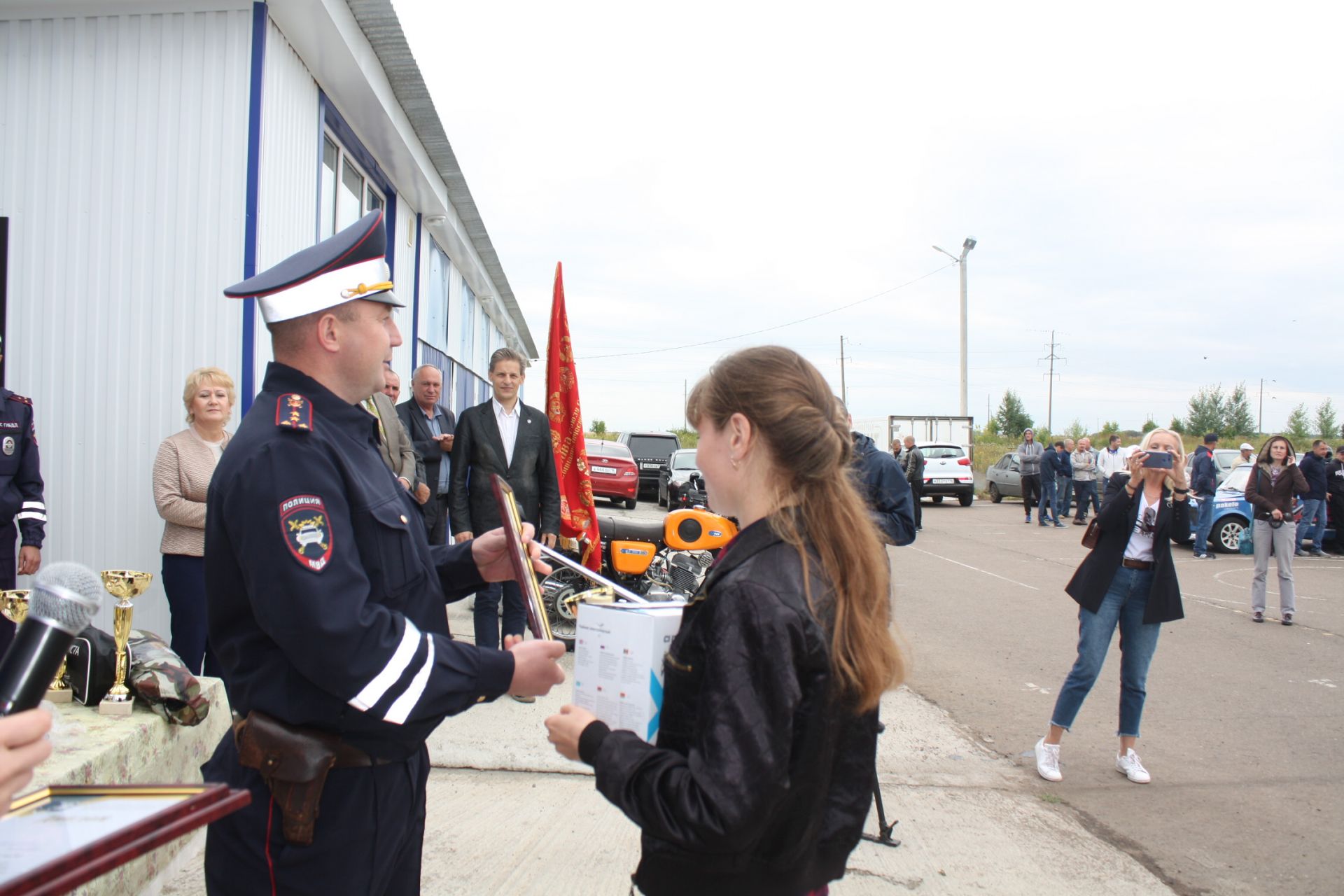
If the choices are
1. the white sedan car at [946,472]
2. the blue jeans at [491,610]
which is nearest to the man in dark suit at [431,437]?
the blue jeans at [491,610]

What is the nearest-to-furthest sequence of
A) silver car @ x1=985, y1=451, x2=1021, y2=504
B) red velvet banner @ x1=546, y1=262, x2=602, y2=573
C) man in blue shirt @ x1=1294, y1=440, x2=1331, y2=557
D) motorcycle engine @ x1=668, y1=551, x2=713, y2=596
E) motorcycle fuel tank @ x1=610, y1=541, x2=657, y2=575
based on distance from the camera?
red velvet banner @ x1=546, y1=262, x2=602, y2=573, motorcycle engine @ x1=668, y1=551, x2=713, y2=596, motorcycle fuel tank @ x1=610, y1=541, x2=657, y2=575, man in blue shirt @ x1=1294, y1=440, x2=1331, y2=557, silver car @ x1=985, y1=451, x2=1021, y2=504

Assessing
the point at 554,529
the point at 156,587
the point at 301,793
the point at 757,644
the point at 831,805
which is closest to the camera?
the point at 757,644

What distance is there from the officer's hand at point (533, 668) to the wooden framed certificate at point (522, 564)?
0.14 feet

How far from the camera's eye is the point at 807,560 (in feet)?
4.84

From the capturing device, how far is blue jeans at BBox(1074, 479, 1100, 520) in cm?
1844

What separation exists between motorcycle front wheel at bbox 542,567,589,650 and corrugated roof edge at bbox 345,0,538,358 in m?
4.02

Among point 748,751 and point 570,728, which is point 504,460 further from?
point 748,751

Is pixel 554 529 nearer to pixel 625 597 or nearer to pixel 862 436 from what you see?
pixel 862 436

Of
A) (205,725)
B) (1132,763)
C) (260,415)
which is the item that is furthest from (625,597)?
(1132,763)

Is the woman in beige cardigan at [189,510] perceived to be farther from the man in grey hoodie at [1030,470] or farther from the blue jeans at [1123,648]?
the man in grey hoodie at [1030,470]

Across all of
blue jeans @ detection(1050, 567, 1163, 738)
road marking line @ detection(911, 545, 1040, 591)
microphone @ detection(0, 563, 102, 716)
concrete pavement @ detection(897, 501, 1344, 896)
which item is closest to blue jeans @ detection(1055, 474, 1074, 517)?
road marking line @ detection(911, 545, 1040, 591)

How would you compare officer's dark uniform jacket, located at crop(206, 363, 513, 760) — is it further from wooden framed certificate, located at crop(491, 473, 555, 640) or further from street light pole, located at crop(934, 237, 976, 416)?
street light pole, located at crop(934, 237, 976, 416)

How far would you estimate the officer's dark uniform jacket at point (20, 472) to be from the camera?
423cm

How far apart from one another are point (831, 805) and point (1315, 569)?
14662 mm
